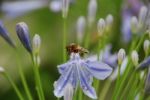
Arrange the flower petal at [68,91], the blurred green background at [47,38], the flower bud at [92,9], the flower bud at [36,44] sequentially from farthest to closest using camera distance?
1. the blurred green background at [47,38]
2. the flower bud at [92,9]
3. the flower bud at [36,44]
4. the flower petal at [68,91]

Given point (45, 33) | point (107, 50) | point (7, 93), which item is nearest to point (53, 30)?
point (45, 33)

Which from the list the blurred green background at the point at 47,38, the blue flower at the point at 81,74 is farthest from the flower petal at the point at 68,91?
the blurred green background at the point at 47,38

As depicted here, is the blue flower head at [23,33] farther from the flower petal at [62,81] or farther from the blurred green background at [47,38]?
the blurred green background at [47,38]

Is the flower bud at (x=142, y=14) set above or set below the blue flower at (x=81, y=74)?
above

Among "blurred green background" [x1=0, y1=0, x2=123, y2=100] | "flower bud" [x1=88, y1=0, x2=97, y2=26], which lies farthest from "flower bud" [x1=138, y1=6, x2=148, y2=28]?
"blurred green background" [x1=0, y1=0, x2=123, y2=100]

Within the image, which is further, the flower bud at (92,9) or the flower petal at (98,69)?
the flower bud at (92,9)

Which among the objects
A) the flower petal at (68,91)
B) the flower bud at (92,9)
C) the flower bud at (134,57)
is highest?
the flower bud at (92,9)

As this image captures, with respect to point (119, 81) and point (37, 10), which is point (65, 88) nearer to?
point (119, 81)

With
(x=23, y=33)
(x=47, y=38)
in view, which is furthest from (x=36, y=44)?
(x=47, y=38)
